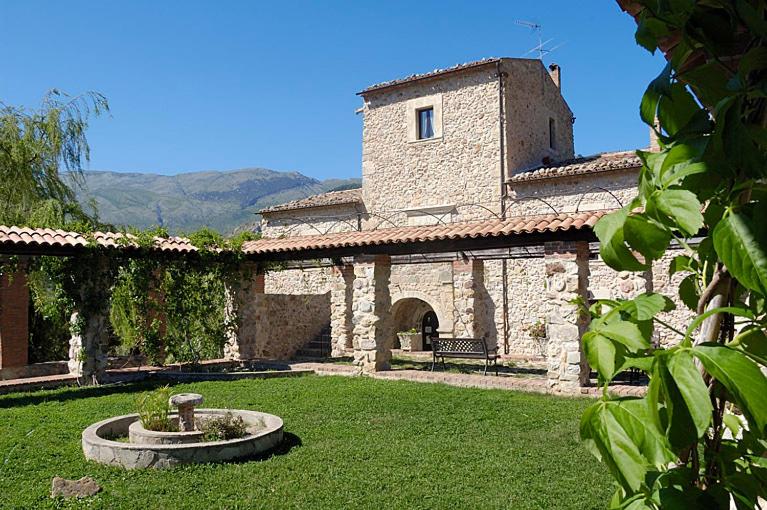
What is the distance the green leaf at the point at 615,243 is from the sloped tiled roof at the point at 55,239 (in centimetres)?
1081

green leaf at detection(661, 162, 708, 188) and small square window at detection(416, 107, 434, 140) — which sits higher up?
small square window at detection(416, 107, 434, 140)

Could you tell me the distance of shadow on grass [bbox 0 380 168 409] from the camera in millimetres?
9430

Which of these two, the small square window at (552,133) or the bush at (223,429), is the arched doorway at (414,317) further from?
the bush at (223,429)

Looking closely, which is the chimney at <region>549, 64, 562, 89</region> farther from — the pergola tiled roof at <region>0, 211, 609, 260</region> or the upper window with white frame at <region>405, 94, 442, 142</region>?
the pergola tiled roof at <region>0, 211, 609, 260</region>

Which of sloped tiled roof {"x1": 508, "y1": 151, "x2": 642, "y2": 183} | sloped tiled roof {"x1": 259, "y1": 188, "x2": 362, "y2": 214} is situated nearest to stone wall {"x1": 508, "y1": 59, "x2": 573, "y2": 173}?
sloped tiled roof {"x1": 508, "y1": 151, "x2": 642, "y2": 183}

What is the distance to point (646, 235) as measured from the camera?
0.69m

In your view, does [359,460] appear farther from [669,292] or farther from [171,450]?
[669,292]

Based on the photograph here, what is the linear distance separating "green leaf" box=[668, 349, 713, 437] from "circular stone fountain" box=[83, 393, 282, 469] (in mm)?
A: 6097

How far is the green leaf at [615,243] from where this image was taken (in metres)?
0.70

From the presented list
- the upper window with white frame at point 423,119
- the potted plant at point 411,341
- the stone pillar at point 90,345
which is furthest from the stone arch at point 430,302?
the stone pillar at point 90,345

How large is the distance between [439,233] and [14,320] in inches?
338

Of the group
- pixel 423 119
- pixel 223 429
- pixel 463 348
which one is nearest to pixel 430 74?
pixel 423 119

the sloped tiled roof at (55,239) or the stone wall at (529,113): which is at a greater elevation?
the stone wall at (529,113)

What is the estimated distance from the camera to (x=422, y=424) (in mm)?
7570
